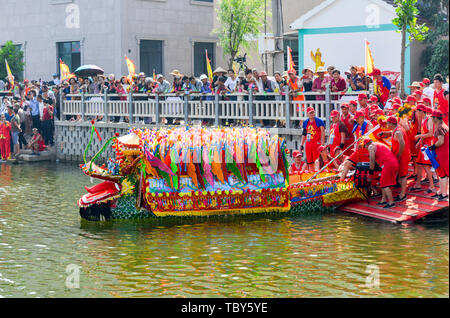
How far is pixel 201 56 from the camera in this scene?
4197 cm

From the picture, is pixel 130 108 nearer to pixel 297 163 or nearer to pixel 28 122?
pixel 28 122

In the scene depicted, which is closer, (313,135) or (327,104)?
(313,135)

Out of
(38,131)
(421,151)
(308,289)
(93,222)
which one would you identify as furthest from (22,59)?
(308,289)

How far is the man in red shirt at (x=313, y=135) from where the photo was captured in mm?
18406

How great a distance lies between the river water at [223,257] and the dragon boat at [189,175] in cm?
33

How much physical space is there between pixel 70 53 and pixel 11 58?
10.4 feet

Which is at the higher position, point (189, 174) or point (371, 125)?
point (371, 125)

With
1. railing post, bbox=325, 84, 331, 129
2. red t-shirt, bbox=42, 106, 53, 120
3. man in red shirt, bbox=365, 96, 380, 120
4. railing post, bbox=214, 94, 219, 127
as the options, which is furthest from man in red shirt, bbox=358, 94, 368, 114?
red t-shirt, bbox=42, 106, 53, 120

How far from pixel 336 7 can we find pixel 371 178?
1417 cm

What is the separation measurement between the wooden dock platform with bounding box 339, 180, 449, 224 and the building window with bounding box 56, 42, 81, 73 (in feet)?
86.2

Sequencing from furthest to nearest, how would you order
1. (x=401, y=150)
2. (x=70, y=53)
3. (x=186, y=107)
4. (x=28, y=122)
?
(x=70, y=53) → (x=28, y=122) → (x=186, y=107) → (x=401, y=150)

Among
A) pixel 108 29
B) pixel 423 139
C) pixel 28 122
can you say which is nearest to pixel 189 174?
pixel 423 139

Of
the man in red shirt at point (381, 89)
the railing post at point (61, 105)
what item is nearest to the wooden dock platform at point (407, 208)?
the man in red shirt at point (381, 89)

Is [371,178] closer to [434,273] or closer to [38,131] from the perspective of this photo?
[434,273]
